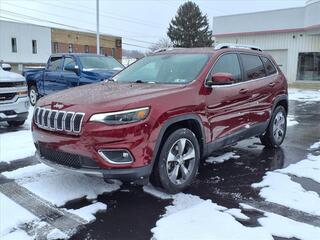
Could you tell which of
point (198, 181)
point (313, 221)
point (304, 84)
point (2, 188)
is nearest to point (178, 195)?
point (198, 181)

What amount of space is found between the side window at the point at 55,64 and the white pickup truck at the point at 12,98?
3278mm

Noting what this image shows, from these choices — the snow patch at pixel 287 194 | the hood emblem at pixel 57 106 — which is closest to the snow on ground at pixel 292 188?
the snow patch at pixel 287 194

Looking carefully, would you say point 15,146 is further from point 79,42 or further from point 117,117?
point 79,42

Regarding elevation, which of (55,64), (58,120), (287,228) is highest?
(55,64)

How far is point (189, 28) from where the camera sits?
4850 centimetres

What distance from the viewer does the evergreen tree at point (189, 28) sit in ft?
159

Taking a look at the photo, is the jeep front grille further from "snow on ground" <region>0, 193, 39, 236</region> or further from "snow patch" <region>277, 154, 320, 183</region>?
"snow patch" <region>277, 154, 320, 183</region>

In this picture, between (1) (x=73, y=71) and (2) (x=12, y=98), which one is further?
(1) (x=73, y=71)

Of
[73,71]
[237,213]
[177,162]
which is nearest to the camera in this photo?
[237,213]

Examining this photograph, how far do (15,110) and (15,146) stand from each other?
176 centimetres

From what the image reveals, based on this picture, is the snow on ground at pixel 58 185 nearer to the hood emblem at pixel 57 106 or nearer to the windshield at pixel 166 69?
the hood emblem at pixel 57 106

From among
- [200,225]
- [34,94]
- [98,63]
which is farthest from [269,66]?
[34,94]

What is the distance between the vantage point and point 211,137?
206 inches

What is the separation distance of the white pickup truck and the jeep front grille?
13.0 ft
